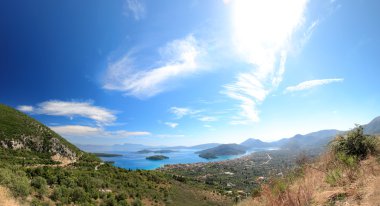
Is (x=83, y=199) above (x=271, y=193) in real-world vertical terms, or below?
below

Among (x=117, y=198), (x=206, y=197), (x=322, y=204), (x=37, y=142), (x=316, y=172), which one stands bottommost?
(x=206, y=197)

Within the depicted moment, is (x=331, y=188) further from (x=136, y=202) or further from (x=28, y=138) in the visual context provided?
(x=28, y=138)

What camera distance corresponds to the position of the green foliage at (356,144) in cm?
849

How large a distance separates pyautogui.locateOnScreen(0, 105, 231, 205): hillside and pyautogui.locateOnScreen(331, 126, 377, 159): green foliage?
13495 millimetres

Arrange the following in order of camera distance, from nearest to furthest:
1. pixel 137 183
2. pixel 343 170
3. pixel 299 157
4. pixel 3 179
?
pixel 343 170
pixel 299 157
pixel 3 179
pixel 137 183

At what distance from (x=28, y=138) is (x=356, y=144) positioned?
55.6 meters

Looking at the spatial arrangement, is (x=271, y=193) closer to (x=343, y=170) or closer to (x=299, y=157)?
(x=343, y=170)

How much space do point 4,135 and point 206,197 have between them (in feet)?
124

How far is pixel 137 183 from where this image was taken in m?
35.8

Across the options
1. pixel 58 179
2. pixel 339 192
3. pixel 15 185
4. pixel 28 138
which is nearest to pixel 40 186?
pixel 15 185

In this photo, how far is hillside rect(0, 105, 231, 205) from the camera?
54.0 feet

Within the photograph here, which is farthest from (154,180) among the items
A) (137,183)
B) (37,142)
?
(37,142)

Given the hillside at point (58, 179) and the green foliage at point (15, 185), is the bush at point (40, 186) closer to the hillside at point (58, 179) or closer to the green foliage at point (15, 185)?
the hillside at point (58, 179)

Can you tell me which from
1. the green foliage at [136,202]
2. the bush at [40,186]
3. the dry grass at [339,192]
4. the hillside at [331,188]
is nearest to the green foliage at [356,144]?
the hillside at [331,188]
